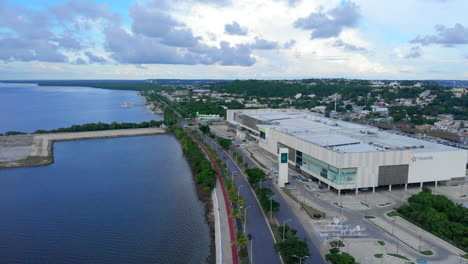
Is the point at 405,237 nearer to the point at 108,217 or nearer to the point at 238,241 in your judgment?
the point at 238,241

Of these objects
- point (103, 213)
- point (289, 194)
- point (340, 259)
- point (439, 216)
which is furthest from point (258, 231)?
point (103, 213)

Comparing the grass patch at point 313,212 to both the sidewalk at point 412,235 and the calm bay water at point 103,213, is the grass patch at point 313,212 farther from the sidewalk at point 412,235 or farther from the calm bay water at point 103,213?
the calm bay water at point 103,213

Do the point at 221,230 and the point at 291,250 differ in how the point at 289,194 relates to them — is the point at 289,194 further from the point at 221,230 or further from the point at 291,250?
the point at 291,250

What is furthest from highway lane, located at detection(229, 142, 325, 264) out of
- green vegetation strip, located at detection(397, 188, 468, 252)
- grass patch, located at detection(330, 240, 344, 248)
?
green vegetation strip, located at detection(397, 188, 468, 252)

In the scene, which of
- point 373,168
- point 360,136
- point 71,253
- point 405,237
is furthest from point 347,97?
point 71,253

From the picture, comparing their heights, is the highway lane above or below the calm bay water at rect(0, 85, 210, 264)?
above

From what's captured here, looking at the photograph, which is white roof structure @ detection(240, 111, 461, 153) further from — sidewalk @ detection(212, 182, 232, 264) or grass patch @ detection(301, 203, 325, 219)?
sidewalk @ detection(212, 182, 232, 264)

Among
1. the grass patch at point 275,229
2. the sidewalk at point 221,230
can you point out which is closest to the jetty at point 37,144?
the sidewalk at point 221,230
